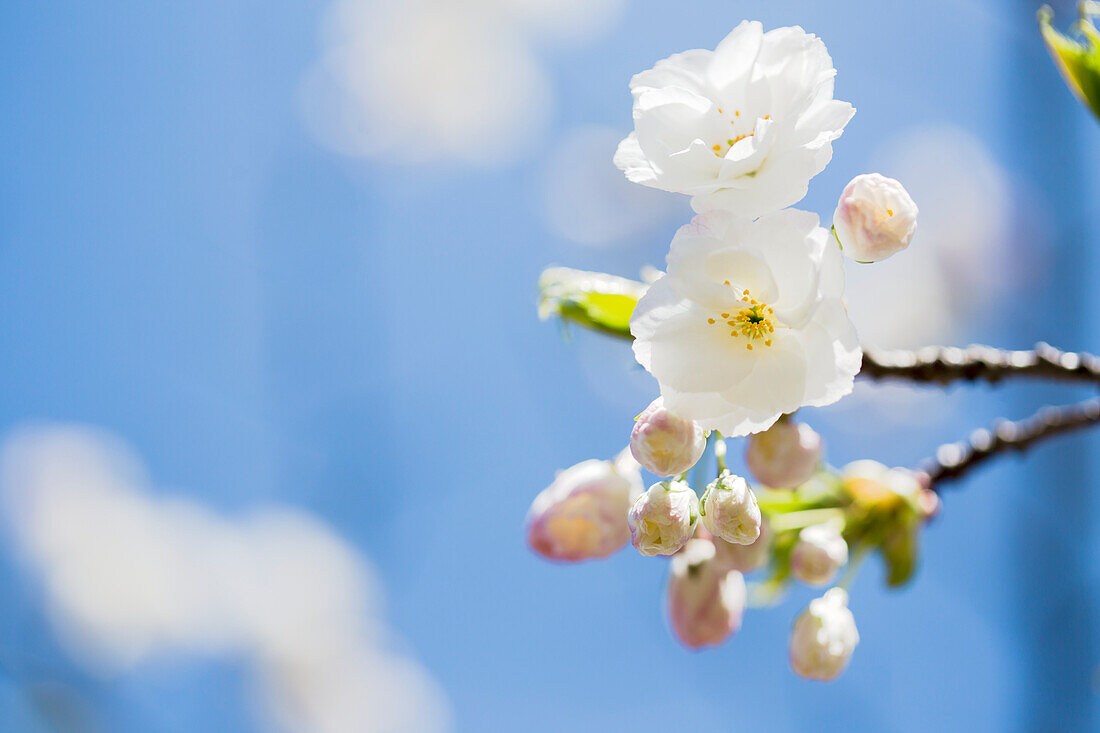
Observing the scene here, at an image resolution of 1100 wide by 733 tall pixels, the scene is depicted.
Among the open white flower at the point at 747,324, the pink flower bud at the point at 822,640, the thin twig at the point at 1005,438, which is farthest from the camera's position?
the thin twig at the point at 1005,438

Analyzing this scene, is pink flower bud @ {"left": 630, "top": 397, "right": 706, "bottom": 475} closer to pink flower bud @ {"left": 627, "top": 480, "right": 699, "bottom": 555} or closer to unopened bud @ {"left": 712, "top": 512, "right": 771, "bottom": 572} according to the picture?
pink flower bud @ {"left": 627, "top": 480, "right": 699, "bottom": 555}

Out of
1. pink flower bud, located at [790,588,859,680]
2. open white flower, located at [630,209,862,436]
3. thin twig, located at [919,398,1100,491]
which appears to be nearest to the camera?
open white flower, located at [630,209,862,436]

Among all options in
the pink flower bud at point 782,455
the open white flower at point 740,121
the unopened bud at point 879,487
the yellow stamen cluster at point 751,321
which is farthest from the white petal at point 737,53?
the unopened bud at point 879,487

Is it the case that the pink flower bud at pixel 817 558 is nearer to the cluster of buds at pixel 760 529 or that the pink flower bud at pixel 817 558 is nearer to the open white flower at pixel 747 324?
the cluster of buds at pixel 760 529

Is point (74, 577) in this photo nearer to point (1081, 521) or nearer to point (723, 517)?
point (723, 517)

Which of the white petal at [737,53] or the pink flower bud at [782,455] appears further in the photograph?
the pink flower bud at [782,455]

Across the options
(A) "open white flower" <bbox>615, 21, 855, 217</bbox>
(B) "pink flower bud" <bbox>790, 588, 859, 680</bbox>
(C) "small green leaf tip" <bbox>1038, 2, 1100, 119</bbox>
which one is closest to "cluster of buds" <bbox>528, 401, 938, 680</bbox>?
(B) "pink flower bud" <bbox>790, 588, 859, 680</bbox>

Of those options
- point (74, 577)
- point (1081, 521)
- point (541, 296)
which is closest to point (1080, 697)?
point (1081, 521)
